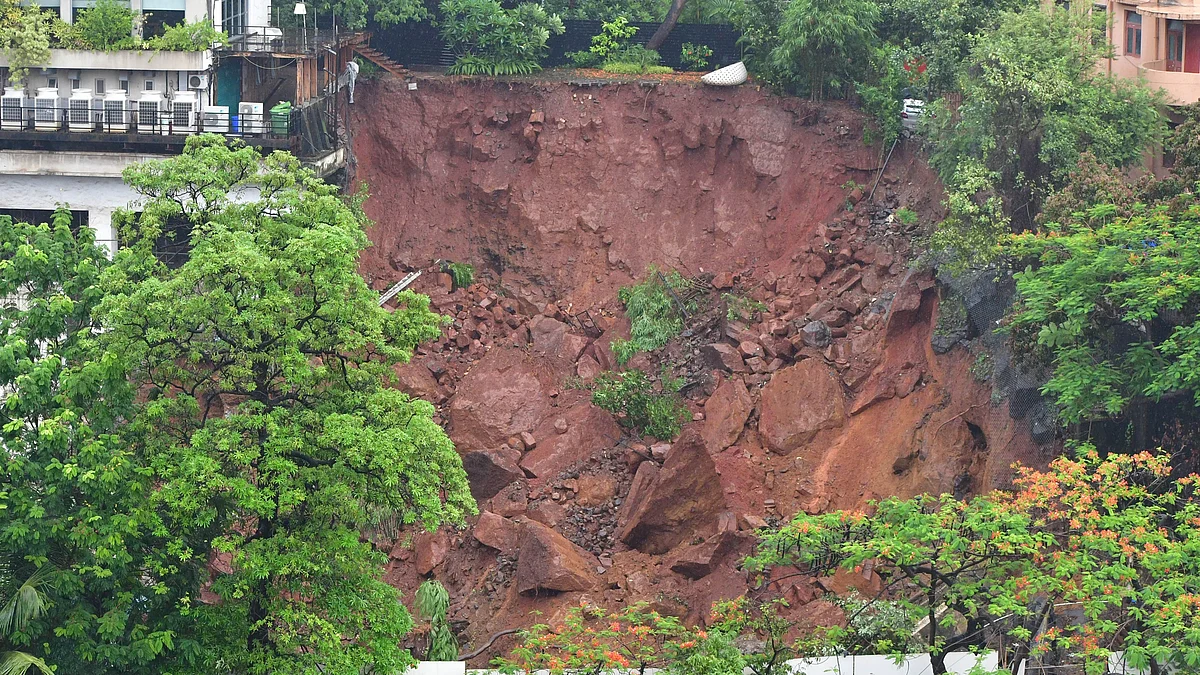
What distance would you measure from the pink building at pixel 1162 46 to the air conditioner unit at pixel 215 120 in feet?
69.4

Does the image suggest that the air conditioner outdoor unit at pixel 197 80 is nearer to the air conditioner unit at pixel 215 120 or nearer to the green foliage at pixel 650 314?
the air conditioner unit at pixel 215 120

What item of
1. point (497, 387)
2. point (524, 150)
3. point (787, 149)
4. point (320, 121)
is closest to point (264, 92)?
point (320, 121)

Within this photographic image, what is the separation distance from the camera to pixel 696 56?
153 feet

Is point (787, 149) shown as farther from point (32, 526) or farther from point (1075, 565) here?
point (32, 526)

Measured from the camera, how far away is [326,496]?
26.5 metres

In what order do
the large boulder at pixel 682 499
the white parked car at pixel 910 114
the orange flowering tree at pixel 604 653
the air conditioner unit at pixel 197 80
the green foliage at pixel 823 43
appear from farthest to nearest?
the white parked car at pixel 910 114 < the green foliage at pixel 823 43 < the air conditioner unit at pixel 197 80 < the large boulder at pixel 682 499 < the orange flowering tree at pixel 604 653

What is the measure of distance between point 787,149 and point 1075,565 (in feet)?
69.9

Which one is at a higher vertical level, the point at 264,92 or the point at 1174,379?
the point at 264,92

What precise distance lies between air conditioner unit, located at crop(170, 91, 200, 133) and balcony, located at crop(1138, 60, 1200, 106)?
22.2 metres

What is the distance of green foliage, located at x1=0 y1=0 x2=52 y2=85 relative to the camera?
→ 1613 inches

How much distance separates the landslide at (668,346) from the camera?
3475cm

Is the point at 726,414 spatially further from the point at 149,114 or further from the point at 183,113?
the point at 149,114

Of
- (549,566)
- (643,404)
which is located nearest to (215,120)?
(643,404)

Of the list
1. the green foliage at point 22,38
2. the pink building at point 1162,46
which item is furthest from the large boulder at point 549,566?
the green foliage at point 22,38
